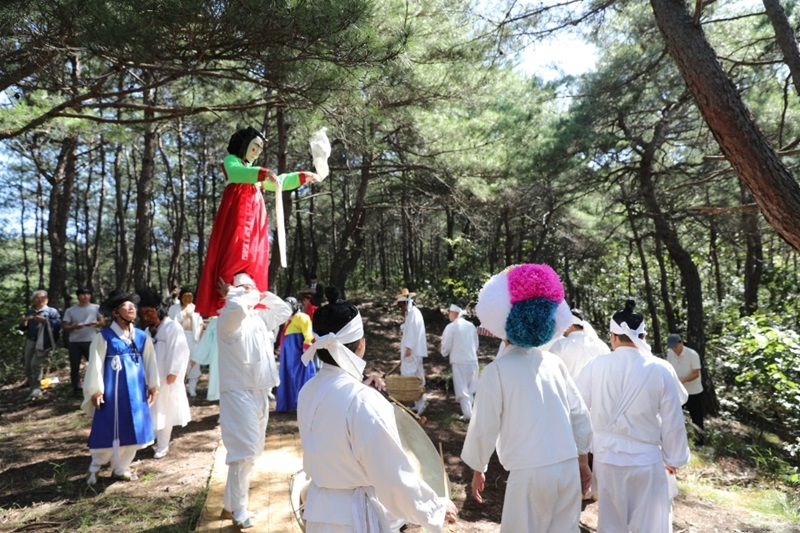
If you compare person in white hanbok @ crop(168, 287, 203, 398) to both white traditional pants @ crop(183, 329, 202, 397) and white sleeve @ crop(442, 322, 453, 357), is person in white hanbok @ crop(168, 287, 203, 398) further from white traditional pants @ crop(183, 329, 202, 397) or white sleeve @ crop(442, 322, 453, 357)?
white sleeve @ crop(442, 322, 453, 357)

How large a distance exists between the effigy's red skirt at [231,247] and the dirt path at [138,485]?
6.36ft

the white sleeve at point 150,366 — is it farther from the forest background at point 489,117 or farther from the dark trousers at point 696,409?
the dark trousers at point 696,409

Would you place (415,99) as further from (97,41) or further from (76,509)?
(76,509)

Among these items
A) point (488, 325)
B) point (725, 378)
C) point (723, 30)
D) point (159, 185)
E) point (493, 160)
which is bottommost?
point (725, 378)

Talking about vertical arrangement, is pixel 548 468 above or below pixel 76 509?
above

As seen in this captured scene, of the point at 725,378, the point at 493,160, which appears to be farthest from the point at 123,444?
the point at 725,378

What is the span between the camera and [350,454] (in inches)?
92.1

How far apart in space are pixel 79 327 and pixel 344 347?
28.1 feet

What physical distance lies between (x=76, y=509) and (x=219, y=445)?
1.99 meters

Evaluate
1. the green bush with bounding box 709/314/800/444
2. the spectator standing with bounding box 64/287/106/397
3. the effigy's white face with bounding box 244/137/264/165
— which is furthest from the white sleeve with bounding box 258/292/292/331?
the green bush with bounding box 709/314/800/444

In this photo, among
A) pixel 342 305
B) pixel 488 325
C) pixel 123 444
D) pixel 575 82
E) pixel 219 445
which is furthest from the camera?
pixel 575 82

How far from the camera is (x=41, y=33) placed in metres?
4.44

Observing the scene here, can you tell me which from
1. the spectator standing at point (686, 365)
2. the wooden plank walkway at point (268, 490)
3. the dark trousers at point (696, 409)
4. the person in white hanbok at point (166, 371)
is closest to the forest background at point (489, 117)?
the spectator standing at point (686, 365)

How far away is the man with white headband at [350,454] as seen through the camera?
2.28 meters
